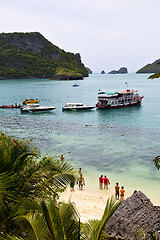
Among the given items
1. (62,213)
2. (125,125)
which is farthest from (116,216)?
(125,125)

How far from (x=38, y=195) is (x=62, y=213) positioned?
6.97ft

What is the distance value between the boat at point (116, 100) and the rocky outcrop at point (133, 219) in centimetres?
5345

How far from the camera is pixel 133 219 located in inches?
448

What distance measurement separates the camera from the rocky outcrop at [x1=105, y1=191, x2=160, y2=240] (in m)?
10.9

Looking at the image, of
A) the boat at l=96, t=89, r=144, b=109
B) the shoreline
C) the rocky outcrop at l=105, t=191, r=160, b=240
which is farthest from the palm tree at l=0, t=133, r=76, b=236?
the boat at l=96, t=89, r=144, b=109

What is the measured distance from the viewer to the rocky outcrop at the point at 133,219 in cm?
1088

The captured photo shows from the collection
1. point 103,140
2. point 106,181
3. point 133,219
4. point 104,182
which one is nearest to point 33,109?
point 103,140

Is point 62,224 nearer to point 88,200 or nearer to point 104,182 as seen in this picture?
point 88,200

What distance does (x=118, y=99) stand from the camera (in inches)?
2645

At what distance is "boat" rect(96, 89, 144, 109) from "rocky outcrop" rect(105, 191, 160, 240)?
53.4m

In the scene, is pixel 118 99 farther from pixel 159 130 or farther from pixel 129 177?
pixel 129 177

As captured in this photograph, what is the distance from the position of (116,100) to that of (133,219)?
56413mm

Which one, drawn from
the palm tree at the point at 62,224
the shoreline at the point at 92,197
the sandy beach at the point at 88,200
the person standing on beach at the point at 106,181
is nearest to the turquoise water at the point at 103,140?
the shoreline at the point at 92,197

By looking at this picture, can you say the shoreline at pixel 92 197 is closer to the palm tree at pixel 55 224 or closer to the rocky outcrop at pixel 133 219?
the rocky outcrop at pixel 133 219
